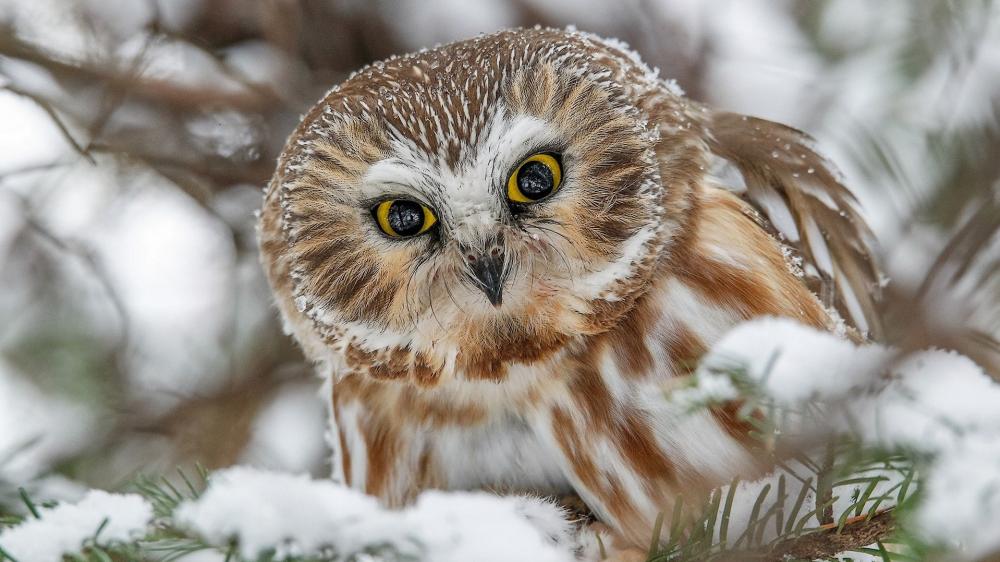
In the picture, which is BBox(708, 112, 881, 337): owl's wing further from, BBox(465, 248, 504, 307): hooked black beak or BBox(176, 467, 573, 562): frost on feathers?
BBox(176, 467, 573, 562): frost on feathers

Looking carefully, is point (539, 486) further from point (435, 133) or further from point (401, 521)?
point (401, 521)

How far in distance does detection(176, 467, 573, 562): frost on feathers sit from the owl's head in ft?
1.94

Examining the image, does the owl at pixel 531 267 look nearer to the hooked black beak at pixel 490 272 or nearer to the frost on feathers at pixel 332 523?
the hooked black beak at pixel 490 272

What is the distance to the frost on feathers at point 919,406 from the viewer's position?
962mm

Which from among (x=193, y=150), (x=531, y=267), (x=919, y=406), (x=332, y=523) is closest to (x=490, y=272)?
(x=531, y=267)

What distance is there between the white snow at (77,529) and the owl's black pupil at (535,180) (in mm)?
848

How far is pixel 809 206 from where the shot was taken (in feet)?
7.27

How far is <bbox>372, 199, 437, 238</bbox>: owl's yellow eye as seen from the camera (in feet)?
5.85

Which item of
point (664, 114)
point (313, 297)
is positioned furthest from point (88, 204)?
point (664, 114)

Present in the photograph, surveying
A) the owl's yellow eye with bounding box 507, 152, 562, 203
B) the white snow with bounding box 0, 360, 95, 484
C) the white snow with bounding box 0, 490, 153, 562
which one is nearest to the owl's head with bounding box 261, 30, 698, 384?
the owl's yellow eye with bounding box 507, 152, 562, 203

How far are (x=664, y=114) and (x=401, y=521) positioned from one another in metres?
1.20

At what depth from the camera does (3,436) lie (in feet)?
8.58

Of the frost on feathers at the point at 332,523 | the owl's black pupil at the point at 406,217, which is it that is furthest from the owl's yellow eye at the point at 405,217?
the frost on feathers at the point at 332,523

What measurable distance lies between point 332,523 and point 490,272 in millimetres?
705
